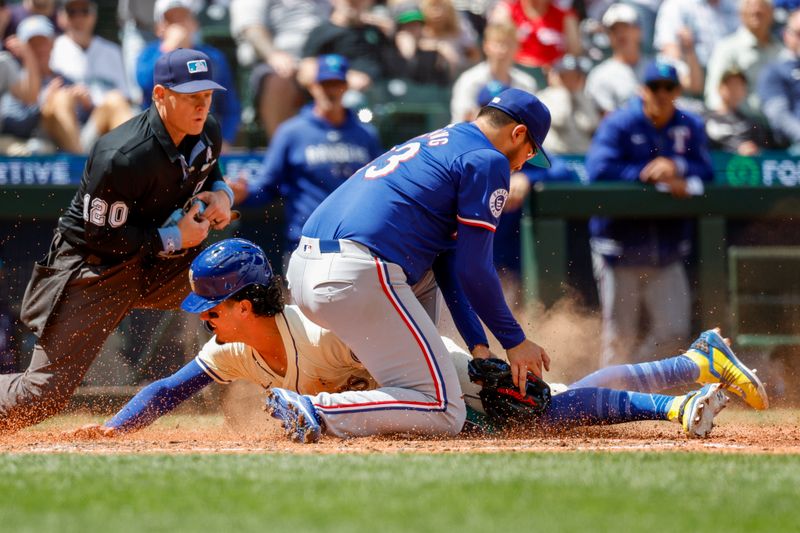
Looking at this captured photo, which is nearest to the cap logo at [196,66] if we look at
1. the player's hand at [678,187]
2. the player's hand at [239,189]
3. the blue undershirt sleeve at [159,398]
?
the blue undershirt sleeve at [159,398]

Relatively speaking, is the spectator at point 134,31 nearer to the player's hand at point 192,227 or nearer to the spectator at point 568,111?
the spectator at point 568,111

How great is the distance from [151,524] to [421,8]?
23.1 feet

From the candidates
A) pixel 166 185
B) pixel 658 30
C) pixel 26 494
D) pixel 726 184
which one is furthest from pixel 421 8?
pixel 26 494

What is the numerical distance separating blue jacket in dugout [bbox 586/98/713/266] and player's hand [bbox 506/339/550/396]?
328cm

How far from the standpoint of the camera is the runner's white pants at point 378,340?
17.3 feet

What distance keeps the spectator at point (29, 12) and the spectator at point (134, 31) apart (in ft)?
1.88

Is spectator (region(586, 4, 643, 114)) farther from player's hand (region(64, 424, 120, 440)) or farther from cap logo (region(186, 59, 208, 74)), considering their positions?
player's hand (region(64, 424, 120, 440))

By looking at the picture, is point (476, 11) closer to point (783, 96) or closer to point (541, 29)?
point (541, 29)

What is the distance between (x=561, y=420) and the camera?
577 centimetres

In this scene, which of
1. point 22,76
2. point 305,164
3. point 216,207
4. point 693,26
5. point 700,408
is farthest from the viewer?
point 693,26

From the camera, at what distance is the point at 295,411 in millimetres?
5215

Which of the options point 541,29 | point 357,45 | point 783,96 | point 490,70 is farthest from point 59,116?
point 783,96

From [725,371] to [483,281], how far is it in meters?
1.56

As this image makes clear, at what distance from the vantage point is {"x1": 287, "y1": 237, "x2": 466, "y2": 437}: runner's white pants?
528 centimetres
